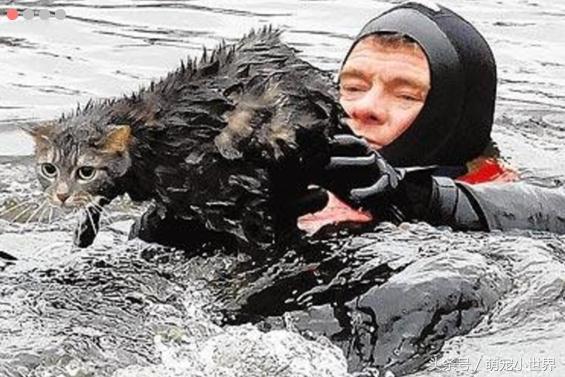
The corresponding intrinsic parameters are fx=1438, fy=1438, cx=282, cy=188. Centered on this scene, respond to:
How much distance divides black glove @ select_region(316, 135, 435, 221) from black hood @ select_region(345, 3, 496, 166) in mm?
656

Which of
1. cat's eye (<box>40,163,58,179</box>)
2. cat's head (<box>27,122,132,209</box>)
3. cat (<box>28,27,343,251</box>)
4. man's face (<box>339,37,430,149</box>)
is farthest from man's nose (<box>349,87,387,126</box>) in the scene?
cat's eye (<box>40,163,58,179</box>)

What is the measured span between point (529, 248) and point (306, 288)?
0.74 meters

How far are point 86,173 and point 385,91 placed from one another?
1.50 m

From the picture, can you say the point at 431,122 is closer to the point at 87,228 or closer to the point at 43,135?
the point at 87,228

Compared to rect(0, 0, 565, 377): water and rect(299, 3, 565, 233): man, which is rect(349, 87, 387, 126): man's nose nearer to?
rect(299, 3, 565, 233): man

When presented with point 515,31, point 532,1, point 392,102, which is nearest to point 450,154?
point 392,102

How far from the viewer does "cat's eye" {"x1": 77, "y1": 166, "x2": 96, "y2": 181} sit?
3416mm

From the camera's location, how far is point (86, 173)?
343 centimetres

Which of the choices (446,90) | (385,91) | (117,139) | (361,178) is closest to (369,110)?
(385,91)

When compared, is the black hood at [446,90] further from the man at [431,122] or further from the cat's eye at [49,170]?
the cat's eye at [49,170]

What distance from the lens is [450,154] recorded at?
475 cm

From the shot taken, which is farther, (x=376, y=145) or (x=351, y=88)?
(x=351, y=88)

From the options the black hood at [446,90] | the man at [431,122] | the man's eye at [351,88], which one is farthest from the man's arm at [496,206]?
the man's eye at [351,88]

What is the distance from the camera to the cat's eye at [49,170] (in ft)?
11.2
